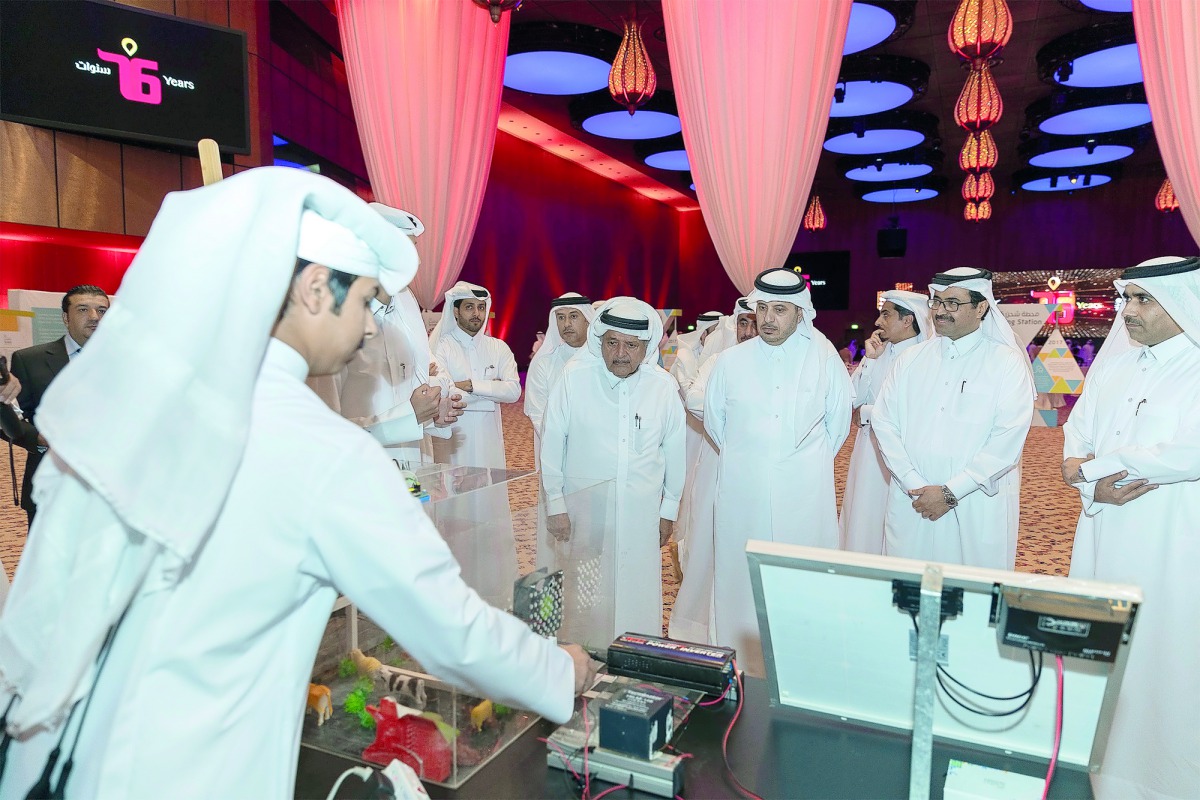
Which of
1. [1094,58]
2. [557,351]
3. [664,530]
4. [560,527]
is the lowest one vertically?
[664,530]

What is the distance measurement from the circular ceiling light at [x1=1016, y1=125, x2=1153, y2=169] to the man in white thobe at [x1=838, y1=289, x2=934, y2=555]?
10848mm

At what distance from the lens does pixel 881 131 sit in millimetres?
12695

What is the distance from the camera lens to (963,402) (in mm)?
3596

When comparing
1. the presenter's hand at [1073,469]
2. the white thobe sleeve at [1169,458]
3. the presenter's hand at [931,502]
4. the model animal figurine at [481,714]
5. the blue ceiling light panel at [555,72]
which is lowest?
the model animal figurine at [481,714]

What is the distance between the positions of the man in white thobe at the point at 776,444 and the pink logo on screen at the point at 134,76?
18.2 ft

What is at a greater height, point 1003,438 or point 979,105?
point 979,105

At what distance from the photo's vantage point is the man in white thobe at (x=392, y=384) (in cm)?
262

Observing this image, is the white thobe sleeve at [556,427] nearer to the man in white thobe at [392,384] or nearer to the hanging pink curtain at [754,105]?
the man in white thobe at [392,384]

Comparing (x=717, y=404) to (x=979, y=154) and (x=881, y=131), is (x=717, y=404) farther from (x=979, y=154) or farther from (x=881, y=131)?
(x=881, y=131)

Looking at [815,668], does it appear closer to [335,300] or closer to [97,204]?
[335,300]

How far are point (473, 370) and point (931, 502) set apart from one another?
10.7 ft

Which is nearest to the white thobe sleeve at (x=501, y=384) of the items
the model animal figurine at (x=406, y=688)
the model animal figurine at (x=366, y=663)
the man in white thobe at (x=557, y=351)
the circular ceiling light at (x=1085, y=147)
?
the man in white thobe at (x=557, y=351)

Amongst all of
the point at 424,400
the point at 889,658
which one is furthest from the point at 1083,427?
the point at 424,400

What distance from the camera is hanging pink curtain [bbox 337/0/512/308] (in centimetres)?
630
